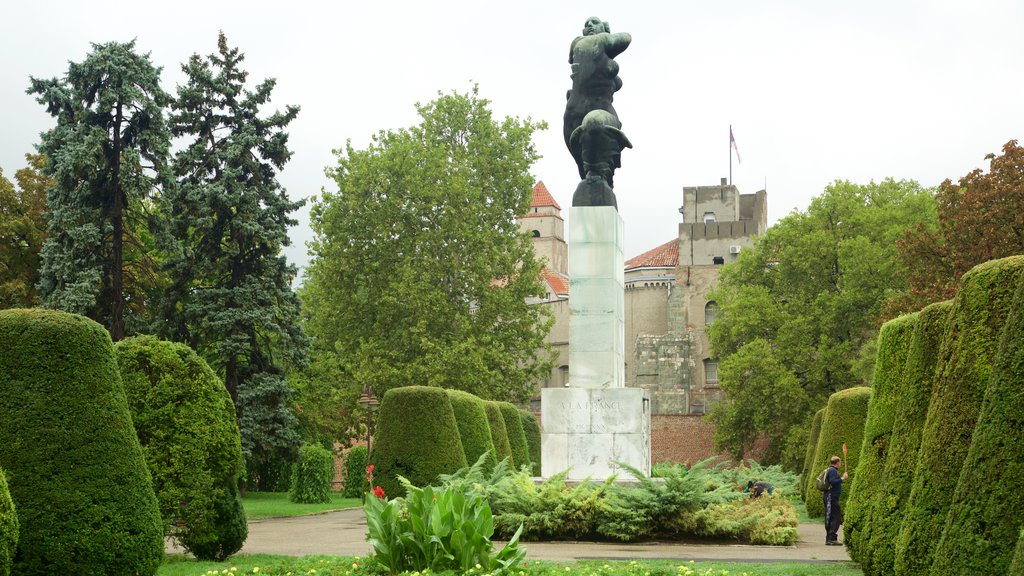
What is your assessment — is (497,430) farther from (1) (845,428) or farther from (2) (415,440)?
(1) (845,428)

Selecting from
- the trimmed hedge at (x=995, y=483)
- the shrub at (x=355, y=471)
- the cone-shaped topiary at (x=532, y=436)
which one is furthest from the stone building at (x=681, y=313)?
the trimmed hedge at (x=995, y=483)

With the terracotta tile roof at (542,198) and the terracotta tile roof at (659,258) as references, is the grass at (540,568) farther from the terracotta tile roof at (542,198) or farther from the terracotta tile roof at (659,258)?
the terracotta tile roof at (542,198)

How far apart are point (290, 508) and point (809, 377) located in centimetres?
2300

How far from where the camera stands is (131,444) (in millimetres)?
11305

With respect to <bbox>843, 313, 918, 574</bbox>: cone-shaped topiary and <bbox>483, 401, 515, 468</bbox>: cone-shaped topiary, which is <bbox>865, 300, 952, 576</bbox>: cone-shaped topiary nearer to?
<bbox>843, 313, 918, 574</bbox>: cone-shaped topiary

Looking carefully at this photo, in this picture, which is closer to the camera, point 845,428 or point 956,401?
point 956,401

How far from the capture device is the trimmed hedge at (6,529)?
343 inches

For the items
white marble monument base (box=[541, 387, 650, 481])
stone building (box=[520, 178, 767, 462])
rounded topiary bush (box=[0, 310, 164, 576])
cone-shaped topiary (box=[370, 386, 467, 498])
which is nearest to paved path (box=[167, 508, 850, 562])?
cone-shaped topiary (box=[370, 386, 467, 498])

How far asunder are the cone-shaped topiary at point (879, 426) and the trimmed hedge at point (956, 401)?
3.15m

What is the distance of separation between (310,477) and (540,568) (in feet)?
67.7

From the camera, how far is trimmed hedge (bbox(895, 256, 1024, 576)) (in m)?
8.19

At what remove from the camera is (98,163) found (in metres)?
27.2

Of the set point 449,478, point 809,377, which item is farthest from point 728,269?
point 449,478

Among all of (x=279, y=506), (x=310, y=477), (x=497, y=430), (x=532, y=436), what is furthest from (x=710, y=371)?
(x=279, y=506)
